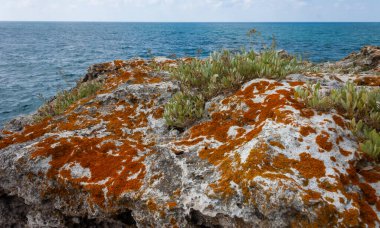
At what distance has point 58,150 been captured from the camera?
487 centimetres

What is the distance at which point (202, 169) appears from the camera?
402 cm

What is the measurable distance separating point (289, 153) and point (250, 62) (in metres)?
2.79

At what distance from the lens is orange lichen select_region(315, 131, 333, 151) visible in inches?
152

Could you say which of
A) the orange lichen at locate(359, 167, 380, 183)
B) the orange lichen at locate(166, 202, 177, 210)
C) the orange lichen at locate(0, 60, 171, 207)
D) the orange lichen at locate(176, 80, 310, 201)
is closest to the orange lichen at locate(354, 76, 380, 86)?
the orange lichen at locate(176, 80, 310, 201)

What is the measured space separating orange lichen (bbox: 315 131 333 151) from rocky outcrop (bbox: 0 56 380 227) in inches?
0.5

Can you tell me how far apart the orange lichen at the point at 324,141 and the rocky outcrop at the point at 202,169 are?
1 centimetres

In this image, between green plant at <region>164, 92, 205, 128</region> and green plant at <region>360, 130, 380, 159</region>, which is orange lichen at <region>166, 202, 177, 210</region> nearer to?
green plant at <region>164, 92, 205, 128</region>

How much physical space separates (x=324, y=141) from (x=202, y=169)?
1741 mm

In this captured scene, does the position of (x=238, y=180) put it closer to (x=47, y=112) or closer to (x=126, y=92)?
(x=126, y=92)

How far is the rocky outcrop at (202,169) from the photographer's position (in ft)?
10.9

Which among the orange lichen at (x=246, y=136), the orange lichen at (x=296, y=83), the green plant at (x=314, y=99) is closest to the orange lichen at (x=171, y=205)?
the orange lichen at (x=246, y=136)

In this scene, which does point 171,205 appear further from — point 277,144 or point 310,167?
point 310,167

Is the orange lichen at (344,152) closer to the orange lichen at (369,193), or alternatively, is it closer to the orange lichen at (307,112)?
the orange lichen at (369,193)

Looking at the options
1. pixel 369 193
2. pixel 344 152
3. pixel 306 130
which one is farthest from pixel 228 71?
pixel 369 193
